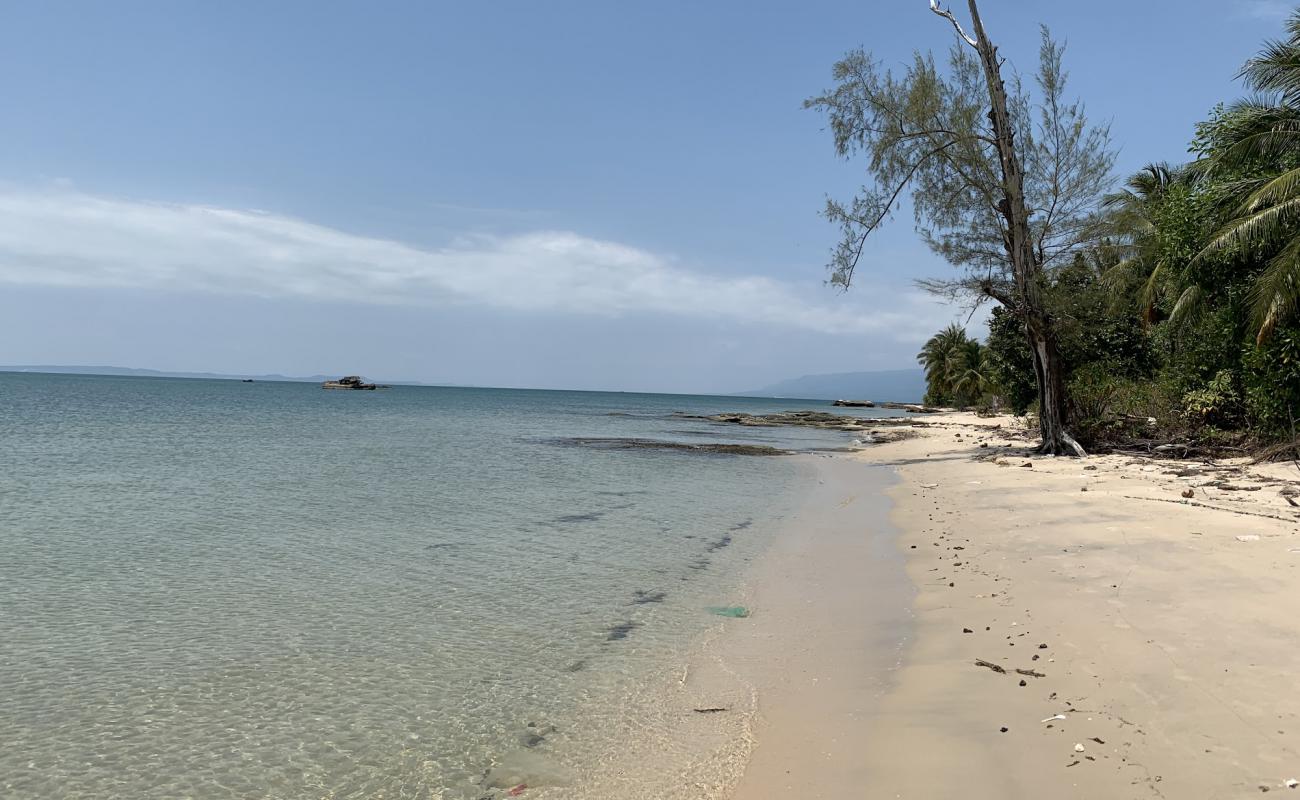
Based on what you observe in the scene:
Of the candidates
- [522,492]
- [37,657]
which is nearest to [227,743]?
[37,657]

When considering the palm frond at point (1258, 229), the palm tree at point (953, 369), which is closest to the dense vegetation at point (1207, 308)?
the palm frond at point (1258, 229)

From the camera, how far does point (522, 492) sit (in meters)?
17.5

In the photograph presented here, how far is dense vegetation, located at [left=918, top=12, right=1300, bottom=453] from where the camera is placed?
50.3ft

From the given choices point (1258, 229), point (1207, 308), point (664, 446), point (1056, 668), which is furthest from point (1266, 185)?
point (664, 446)

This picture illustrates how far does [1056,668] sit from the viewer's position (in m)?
5.26

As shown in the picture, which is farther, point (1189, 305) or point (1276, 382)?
point (1189, 305)

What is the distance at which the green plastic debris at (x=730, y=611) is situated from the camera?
7715mm

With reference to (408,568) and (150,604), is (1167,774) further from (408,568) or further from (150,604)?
(150,604)

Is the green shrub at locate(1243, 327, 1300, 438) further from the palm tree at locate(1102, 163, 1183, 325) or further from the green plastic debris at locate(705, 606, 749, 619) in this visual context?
the green plastic debris at locate(705, 606, 749, 619)

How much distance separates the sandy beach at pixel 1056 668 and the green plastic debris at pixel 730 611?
0.96ft

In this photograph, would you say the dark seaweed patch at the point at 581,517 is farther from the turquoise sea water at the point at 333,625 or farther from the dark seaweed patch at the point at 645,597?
the dark seaweed patch at the point at 645,597

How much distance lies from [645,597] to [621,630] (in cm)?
125

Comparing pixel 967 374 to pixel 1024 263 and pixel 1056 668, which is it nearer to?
pixel 1024 263

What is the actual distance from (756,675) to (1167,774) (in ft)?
9.35
